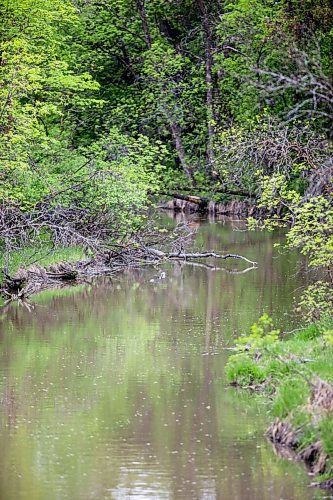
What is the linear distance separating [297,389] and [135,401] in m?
2.24

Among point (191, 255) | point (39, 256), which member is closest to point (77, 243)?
point (39, 256)

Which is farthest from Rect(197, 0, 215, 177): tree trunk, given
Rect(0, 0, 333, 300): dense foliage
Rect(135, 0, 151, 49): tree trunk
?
Rect(135, 0, 151, 49): tree trunk

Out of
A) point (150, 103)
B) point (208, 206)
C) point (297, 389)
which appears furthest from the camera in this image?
point (208, 206)

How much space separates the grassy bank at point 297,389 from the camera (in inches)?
351

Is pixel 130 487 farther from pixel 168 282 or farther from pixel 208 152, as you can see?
pixel 208 152

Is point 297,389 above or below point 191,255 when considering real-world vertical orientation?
above

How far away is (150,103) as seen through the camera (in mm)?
38875

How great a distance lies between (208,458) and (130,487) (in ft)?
3.40

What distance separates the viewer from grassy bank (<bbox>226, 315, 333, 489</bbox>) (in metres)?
8.91

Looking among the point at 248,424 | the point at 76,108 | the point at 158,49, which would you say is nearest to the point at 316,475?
the point at 248,424

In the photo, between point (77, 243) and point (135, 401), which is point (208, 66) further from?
point (135, 401)

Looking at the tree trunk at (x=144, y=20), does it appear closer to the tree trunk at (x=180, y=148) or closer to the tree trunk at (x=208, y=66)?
the tree trunk at (x=208, y=66)

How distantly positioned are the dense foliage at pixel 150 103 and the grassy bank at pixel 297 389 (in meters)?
1.76

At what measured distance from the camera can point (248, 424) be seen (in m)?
10.5
